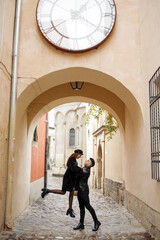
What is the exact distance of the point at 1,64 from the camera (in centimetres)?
523

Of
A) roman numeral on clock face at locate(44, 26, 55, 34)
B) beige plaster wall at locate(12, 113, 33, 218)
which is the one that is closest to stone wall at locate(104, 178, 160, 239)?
beige plaster wall at locate(12, 113, 33, 218)

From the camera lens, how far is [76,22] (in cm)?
633

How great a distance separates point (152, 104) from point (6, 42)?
3.22 m

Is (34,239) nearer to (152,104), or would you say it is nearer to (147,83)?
(152,104)

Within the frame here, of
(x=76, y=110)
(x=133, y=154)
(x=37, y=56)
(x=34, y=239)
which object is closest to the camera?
(x=34, y=239)

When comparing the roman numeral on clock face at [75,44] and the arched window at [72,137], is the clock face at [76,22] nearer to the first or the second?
the roman numeral on clock face at [75,44]

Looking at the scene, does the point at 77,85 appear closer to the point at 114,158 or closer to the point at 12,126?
the point at 12,126

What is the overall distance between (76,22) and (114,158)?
298 inches

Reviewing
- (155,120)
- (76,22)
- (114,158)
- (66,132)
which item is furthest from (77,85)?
(66,132)

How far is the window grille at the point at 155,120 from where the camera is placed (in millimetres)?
4867

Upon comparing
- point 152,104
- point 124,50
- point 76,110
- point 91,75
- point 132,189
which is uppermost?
point 76,110

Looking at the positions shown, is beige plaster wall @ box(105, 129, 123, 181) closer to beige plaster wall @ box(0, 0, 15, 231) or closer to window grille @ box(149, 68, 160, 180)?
window grille @ box(149, 68, 160, 180)

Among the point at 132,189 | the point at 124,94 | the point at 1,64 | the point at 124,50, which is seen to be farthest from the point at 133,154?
the point at 1,64

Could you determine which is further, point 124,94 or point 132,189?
point 132,189
